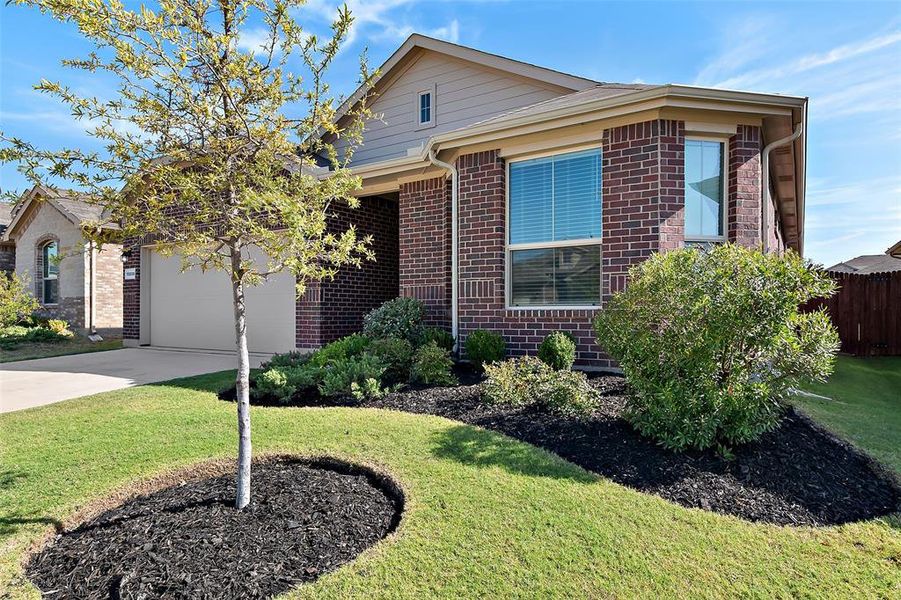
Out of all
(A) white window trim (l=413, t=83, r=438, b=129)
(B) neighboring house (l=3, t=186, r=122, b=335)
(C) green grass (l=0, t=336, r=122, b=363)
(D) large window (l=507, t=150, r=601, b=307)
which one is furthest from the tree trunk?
(B) neighboring house (l=3, t=186, r=122, b=335)

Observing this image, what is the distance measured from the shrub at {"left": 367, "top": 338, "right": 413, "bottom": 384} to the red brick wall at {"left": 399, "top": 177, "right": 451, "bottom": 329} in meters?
1.63

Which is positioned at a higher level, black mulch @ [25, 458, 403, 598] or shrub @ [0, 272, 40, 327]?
shrub @ [0, 272, 40, 327]

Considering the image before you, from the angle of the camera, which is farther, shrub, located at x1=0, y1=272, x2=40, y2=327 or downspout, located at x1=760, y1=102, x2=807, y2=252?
shrub, located at x1=0, y1=272, x2=40, y2=327

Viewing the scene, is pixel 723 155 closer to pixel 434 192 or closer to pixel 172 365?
pixel 434 192

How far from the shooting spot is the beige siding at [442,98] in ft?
32.9

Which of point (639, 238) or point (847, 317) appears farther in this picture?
point (847, 317)

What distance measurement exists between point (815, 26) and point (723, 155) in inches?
84.5

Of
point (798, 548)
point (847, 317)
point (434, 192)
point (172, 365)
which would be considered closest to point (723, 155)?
point (434, 192)

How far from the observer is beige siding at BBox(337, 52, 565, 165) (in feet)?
32.9

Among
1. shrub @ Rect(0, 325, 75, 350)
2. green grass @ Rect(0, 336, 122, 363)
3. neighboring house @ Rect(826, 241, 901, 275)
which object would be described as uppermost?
neighboring house @ Rect(826, 241, 901, 275)

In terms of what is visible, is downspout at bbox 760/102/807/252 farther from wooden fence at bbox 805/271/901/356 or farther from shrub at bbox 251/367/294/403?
shrub at bbox 251/367/294/403

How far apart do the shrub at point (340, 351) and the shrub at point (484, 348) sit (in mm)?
1583

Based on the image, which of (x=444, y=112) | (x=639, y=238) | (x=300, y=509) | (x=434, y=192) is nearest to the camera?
(x=300, y=509)

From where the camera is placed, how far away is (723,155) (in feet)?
21.1
